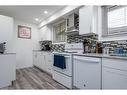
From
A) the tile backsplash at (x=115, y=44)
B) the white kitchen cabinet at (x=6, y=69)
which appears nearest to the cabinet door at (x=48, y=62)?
the white kitchen cabinet at (x=6, y=69)

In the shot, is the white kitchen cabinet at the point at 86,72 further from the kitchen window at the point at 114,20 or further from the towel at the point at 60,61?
the kitchen window at the point at 114,20

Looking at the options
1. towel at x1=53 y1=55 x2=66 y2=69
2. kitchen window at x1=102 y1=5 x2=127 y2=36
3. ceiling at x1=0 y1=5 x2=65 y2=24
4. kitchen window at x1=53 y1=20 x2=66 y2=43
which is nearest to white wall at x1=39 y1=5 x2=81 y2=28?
ceiling at x1=0 y1=5 x2=65 y2=24

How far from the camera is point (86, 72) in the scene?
2.10m

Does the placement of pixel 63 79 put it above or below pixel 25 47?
below

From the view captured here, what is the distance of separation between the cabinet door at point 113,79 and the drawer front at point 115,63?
6 centimetres

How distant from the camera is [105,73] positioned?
5.57 feet

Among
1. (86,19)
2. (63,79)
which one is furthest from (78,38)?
(63,79)

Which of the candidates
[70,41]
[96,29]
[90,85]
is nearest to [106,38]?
[96,29]

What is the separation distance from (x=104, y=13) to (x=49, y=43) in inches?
128

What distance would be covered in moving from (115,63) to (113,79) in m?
0.23

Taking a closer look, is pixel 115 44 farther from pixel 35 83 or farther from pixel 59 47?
pixel 59 47

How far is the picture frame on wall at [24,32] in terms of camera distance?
17.1 ft

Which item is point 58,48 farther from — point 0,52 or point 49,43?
point 0,52

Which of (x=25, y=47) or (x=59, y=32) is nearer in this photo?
(x=59, y=32)
